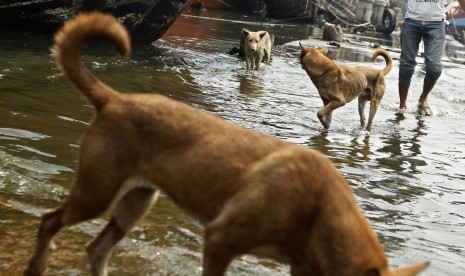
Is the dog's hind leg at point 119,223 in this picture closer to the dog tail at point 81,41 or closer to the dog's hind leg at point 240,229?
the dog tail at point 81,41

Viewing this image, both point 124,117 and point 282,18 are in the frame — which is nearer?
point 124,117

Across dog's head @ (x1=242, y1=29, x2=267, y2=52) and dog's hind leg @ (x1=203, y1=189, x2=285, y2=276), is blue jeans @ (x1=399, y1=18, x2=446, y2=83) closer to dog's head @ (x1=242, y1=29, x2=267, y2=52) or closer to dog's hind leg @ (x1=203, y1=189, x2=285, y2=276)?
dog's head @ (x1=242, y1=29, x2=267, y2=52)

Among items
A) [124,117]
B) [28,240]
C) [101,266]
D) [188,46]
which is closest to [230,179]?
[124,117]

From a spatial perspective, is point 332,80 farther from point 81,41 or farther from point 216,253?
point 216,253

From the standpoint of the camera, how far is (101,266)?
3.81m

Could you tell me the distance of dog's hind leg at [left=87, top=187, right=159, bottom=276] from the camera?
3818 mm

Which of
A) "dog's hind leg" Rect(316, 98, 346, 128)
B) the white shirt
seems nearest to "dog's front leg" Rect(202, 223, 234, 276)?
"dog's hind leg" Rect(316, 98, 346, 128)

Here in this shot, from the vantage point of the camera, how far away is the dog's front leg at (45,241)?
3766 mm

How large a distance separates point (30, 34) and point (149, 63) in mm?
2772

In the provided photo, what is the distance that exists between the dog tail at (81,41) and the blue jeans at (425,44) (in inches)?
329

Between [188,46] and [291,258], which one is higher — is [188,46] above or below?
below

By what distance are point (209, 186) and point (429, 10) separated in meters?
8.59

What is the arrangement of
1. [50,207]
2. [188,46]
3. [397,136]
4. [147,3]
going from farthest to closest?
[188,46], [147,3], [397,136], [50,207]

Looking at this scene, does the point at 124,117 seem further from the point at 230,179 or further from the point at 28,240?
the point at 28,240
